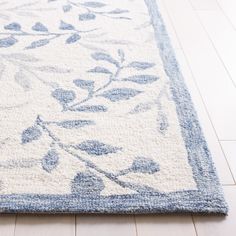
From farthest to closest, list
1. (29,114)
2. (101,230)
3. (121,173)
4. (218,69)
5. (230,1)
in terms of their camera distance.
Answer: (230,1)
(218,69)
(29,114)
(121,173)
(101,230)

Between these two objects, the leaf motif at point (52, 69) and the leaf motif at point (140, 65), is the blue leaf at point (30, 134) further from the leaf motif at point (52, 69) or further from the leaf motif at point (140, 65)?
the leaf motif at point (140, 65)

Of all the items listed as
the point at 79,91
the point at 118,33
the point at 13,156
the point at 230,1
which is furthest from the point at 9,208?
the point at 230,1

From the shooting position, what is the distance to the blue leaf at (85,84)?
1.31m

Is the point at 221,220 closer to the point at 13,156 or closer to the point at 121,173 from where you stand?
the point at 121,173

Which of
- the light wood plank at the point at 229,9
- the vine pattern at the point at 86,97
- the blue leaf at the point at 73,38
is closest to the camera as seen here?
the vine pattern at the point at 86,97

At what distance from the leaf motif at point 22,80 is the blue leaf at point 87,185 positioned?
16.9 inches

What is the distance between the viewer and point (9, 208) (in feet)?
3.12

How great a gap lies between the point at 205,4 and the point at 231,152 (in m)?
0.99

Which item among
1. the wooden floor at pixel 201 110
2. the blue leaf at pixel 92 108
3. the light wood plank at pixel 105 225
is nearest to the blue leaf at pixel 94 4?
the wooden floor at pixel 201 110

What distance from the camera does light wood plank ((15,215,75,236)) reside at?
93 cm

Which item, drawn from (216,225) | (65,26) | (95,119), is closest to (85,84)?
(95,119)

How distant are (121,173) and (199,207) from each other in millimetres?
239

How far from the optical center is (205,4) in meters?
1.86

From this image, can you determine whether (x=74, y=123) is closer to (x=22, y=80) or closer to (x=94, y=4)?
(x=22, y=80)
